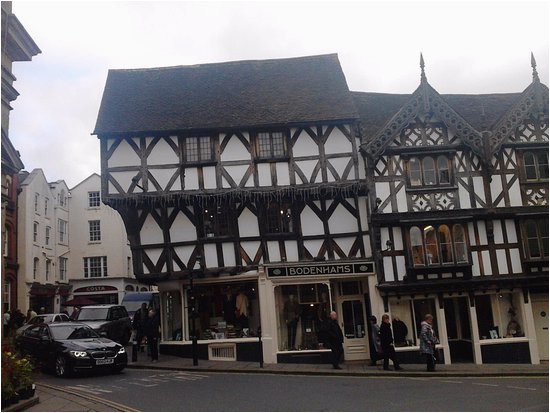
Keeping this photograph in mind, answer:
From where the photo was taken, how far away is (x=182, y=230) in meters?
22.7

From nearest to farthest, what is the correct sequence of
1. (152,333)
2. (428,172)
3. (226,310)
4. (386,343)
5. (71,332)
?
(71,332) < (386,343) < (152,333) < (226,310) < (428,172)

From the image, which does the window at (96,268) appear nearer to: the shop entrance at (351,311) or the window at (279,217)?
the window at (279,217)

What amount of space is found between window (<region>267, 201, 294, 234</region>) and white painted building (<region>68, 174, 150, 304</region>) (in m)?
28.2

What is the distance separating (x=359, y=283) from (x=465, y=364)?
15.9 feet

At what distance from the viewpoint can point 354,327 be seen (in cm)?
2302

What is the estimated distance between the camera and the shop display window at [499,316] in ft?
72.4

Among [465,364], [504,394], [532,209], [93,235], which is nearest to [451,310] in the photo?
[465,364]

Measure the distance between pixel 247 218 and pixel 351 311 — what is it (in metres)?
5.47

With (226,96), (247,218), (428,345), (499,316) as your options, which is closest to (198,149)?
(226,96)

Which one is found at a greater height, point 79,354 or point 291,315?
point 291,315

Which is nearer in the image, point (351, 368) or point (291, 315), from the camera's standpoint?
point (351, 368)

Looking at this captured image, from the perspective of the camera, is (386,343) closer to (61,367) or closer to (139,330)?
(139,330)

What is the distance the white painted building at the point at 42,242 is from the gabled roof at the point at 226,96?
1964 centimetres

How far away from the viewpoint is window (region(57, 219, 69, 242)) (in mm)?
47531
